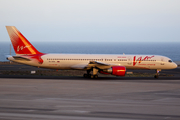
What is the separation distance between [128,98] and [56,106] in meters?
5.97

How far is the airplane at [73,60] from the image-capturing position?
3388 cm

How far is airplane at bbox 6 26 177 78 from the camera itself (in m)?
33.9

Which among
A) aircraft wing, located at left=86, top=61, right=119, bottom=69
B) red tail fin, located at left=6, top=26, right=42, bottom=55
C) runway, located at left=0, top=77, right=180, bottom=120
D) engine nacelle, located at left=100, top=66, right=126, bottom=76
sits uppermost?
red tail fin, located at left=6, top=26, right=42, bottom=55

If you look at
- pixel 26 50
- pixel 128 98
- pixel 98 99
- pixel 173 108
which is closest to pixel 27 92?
pixel 98 99

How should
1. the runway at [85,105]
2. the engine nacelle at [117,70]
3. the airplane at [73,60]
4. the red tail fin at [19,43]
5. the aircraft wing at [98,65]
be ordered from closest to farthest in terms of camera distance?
the runway at [85,105]
the engine nacelle at [117,70]
the aircraft wing at [98,65]
the airplane at [73,60]
the red tail fin at [19,43]

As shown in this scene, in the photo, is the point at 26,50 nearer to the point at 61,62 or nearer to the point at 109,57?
the point at 61,62

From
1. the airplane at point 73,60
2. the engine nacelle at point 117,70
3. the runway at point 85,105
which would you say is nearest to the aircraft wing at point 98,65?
the airplane at point 73,60

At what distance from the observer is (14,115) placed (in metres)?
13.6

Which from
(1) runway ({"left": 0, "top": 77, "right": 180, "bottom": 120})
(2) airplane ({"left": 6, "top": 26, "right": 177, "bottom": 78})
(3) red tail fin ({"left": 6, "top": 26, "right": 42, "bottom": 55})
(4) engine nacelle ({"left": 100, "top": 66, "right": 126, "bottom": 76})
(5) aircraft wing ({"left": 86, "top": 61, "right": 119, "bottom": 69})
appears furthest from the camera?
(3) red tail fin ({"left": 6, "top": 26, "right": 42, "bottom": 55})

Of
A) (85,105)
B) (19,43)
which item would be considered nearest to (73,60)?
(19,43)

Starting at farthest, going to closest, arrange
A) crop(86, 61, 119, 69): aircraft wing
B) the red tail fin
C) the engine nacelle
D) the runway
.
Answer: the red tail fin, crop(86, 61, 119, 69): aircraft wing, the engine nacelle, the runway

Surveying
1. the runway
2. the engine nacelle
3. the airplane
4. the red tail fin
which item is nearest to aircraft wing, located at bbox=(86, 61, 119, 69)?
the airplane

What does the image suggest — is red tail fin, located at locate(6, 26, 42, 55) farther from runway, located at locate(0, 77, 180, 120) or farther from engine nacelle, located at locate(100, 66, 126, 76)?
runway, located at locate(0, 77, 180, 120)

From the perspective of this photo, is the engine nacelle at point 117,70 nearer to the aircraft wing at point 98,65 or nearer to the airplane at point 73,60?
the airplane at point 73,60
